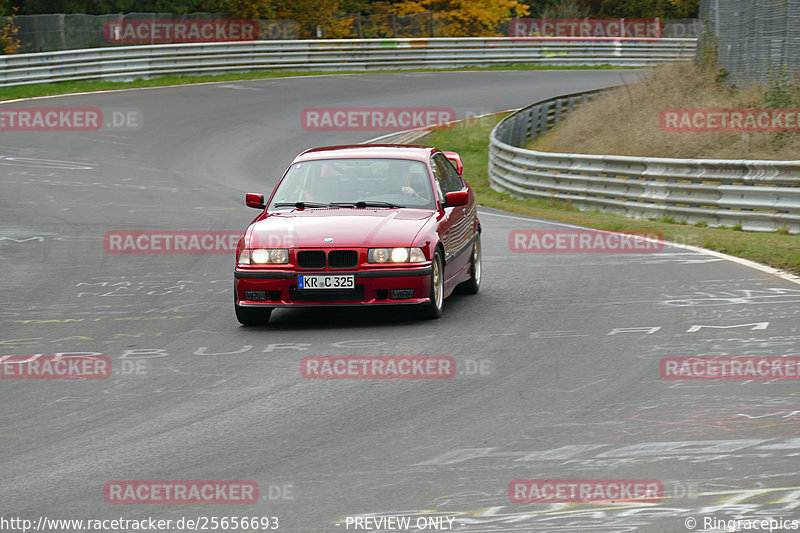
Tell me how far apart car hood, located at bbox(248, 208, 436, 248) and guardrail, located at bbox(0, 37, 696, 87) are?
976 inches

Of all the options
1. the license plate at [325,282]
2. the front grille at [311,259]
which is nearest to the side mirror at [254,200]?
the front grille at [311,259]

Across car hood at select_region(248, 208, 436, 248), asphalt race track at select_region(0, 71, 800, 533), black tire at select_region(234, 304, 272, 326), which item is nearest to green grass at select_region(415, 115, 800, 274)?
asphalt race track at select_region(0, 71, 800, 533)

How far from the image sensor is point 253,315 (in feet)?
33.8

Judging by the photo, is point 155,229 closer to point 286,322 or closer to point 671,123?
point 286,322

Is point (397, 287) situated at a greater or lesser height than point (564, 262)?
greater

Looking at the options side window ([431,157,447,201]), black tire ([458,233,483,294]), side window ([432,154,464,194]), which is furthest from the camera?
black tire ([458,233,483,294])

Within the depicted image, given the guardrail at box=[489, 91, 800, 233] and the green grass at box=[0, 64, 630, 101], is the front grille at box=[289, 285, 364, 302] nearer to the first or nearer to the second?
the guardrail at box=[489, 91, 800, 233]

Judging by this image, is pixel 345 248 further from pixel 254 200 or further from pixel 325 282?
pixel 254 200

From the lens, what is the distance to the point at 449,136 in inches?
1280

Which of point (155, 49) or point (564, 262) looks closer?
point (564, 262)

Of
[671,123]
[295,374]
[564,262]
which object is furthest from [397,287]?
[671,123]

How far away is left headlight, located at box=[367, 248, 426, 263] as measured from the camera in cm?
1011

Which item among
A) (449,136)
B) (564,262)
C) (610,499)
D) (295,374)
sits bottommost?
(449,136)

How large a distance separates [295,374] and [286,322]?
2.40 m
